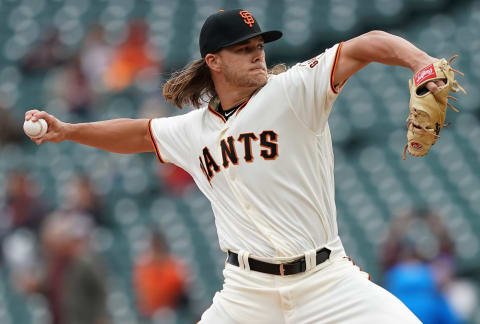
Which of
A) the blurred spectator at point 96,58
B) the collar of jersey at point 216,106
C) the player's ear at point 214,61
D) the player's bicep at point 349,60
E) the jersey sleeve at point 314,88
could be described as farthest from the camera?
the blurred spectator at point 96,58

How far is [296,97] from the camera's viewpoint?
400 centimetres

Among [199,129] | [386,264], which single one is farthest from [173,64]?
Answer: [199,129]

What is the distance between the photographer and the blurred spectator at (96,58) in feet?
38.8

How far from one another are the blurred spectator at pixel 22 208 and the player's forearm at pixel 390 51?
6963 millimetres

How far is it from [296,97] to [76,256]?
137 inches

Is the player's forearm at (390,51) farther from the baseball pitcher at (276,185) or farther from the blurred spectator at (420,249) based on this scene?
the blurred spectator at (420,249)

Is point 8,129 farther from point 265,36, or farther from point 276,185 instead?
point 276,185

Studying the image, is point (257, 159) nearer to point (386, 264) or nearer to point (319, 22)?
point (386, 264)

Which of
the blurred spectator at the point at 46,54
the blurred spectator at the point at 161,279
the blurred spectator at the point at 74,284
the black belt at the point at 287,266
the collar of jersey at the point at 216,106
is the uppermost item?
the blurred spectator at the point at 46,54

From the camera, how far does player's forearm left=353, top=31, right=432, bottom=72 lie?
344 cm

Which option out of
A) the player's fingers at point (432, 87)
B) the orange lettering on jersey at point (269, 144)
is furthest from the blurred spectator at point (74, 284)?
the player's fingers at point (432, 87)

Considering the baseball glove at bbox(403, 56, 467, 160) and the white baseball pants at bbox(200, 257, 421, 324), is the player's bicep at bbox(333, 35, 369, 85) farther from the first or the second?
the white baseball pants at bbox(200, 257, 421, 324)

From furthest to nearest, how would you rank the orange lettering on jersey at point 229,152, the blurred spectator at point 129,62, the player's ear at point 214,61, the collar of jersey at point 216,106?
1. the blurred spectator at point 129,62
2. the player's ear at point 214,61
3. the collar of jersey at point 216,106
4. the orange lettering on jersey at point 229,152

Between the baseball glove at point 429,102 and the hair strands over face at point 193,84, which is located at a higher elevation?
the hair strands over face at point 193,84
